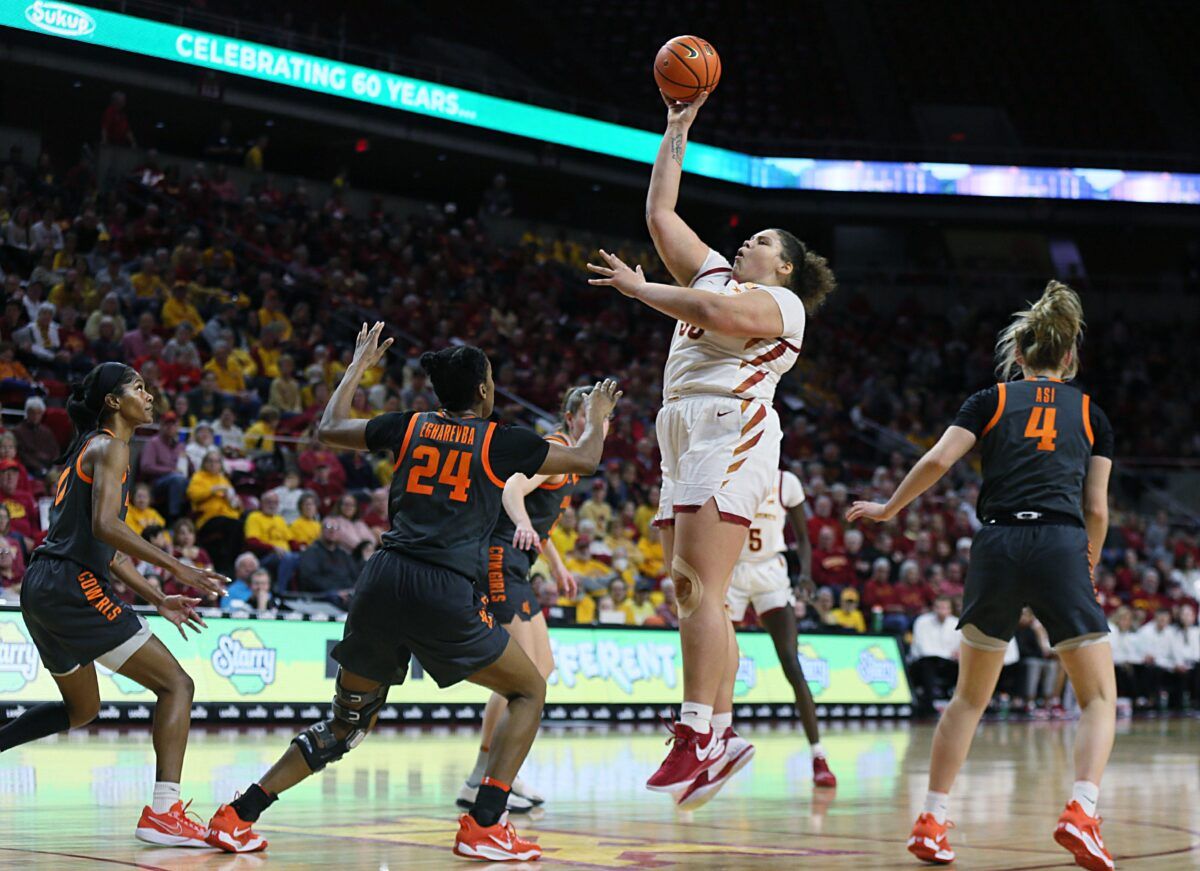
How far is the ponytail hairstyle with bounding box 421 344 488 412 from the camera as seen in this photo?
5.84 metres

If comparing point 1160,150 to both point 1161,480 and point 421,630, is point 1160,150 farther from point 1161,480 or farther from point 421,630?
point 421,630

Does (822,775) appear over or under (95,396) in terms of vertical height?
under

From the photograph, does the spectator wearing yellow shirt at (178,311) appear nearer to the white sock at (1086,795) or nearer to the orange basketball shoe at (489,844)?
the orange basketball shoe at (489,844)

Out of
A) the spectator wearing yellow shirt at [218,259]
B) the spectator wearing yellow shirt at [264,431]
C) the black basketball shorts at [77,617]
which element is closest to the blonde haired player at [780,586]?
the black basketball shorts at [77,617]

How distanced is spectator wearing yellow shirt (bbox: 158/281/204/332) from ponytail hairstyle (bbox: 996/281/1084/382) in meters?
13.8

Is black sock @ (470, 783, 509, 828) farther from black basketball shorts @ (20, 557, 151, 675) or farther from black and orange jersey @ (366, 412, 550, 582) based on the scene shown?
black basketball shorts @ (20, 557, 151, 675)

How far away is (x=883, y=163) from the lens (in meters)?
30.6

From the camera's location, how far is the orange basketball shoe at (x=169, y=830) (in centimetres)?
584

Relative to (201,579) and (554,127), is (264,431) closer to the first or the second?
(201,579)

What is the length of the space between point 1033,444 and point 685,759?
1.92 m

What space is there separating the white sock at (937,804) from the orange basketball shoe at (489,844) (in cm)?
159

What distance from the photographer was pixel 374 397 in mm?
17750

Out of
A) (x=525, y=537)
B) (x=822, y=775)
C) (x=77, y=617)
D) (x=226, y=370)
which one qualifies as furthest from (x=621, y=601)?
(x=77, y=617)

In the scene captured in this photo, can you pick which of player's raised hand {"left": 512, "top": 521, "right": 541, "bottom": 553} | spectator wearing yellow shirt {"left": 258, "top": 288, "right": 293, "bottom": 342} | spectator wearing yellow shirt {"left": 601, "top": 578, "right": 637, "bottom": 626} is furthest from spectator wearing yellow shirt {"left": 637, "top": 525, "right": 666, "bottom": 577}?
player's raised hand {"left": 512, "top": 521, "right": 541, "bottom": 553}
